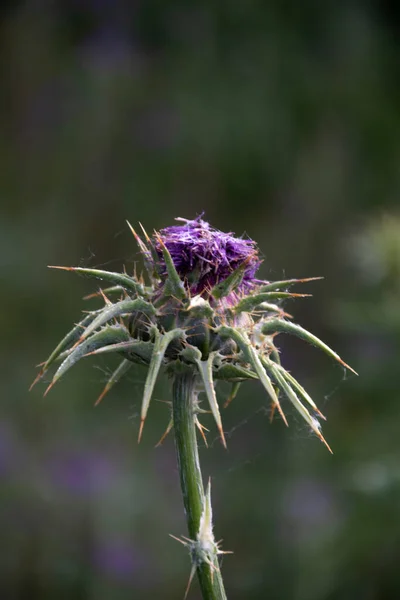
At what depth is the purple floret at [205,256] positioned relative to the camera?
6.60 feet

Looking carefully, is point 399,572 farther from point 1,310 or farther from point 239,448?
point 1,310

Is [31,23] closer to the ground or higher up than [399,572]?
higher up

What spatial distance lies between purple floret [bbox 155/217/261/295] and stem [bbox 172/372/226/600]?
27 centimetres

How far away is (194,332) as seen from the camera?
194 centimetres

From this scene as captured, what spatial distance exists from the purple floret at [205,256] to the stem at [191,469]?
266 mm

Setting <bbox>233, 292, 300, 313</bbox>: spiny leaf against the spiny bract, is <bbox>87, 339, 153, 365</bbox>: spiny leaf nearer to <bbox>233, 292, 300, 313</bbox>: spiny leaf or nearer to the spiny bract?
the spiny bract

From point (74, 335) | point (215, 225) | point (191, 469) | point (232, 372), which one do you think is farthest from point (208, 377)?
point (215, 225)

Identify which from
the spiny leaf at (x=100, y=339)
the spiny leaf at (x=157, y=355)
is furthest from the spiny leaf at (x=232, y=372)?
the spiny leaf at (x=100, y=339)

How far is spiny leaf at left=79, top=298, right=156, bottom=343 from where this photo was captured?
69.6 inches

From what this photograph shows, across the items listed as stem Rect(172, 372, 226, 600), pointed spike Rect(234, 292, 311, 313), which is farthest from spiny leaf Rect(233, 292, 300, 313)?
stem Rect(172, 372, 226, 600)

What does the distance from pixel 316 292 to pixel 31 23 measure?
342 centimetres

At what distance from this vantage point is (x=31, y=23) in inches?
261

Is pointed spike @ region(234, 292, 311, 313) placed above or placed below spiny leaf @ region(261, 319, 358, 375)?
above

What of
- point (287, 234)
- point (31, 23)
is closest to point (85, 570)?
point (287, 234)
